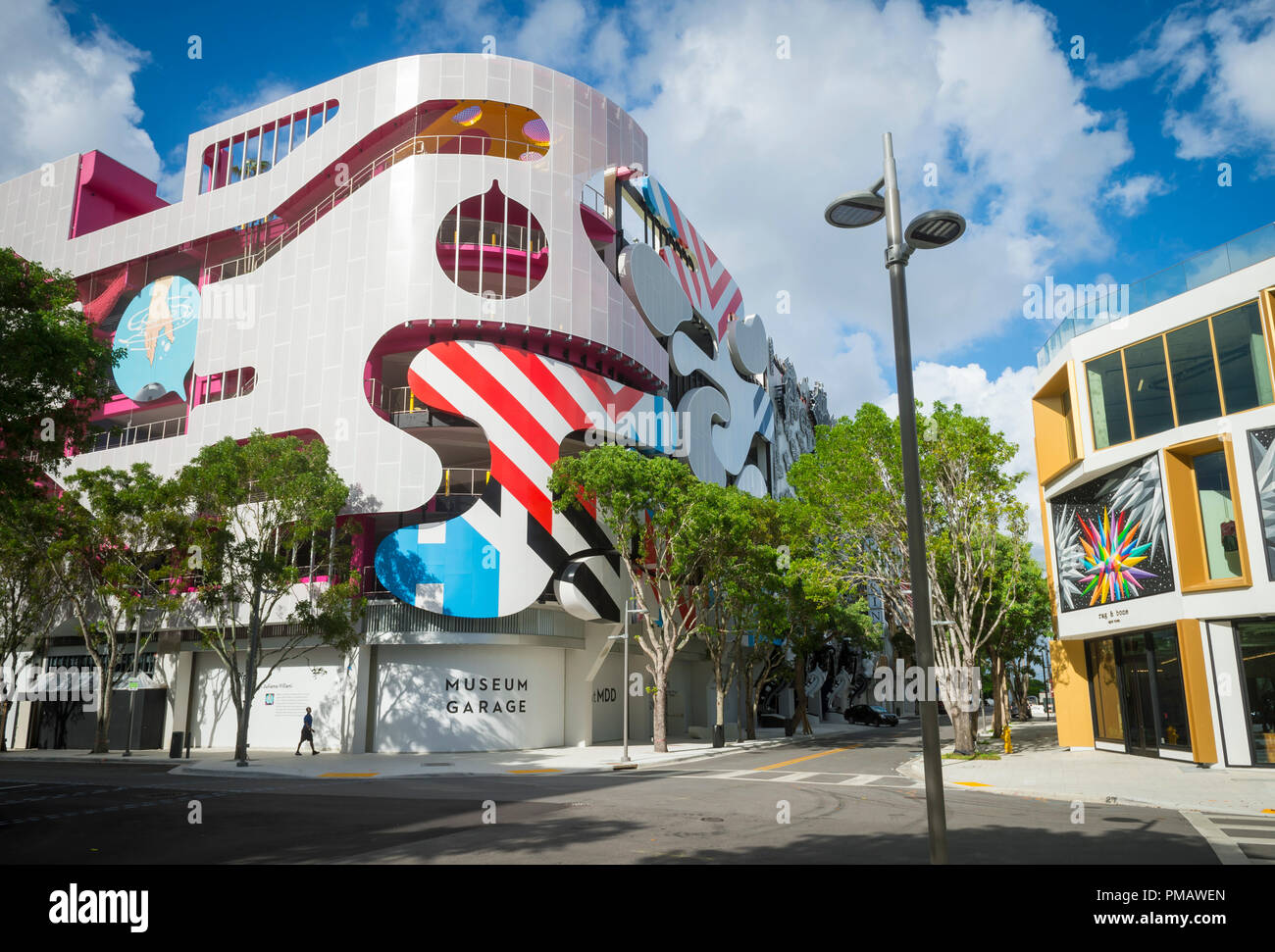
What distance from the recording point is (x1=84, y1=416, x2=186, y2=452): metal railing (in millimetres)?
42875

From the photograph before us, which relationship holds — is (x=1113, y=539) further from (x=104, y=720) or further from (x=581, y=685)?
(x=104, y=720)

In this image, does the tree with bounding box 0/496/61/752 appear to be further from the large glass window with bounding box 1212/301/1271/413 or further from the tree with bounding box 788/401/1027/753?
the large glass window with bounding box 1212/301/1271/413

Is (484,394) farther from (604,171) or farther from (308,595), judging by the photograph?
(604,171)

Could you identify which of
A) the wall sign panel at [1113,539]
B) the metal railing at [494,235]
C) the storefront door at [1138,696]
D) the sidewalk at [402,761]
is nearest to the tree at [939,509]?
the wall sign panel at [1113,539]

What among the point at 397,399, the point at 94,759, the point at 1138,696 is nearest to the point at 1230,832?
the point at 1138,696

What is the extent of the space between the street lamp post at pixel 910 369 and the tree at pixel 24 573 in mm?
33311

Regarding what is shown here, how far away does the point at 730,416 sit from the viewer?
174 ft

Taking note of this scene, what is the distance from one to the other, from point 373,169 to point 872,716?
145 ft

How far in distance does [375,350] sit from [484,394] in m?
6.17

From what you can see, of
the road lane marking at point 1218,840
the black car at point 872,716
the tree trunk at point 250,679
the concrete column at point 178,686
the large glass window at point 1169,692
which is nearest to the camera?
the road lane marking at point 1218,840

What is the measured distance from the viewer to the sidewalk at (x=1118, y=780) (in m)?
16.6

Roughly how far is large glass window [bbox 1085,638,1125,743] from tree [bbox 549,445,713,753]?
14215 mm

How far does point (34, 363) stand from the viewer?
50.3ft

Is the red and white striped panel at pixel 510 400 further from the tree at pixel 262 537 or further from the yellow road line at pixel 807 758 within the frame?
the yellow road line at pixel 807 758
